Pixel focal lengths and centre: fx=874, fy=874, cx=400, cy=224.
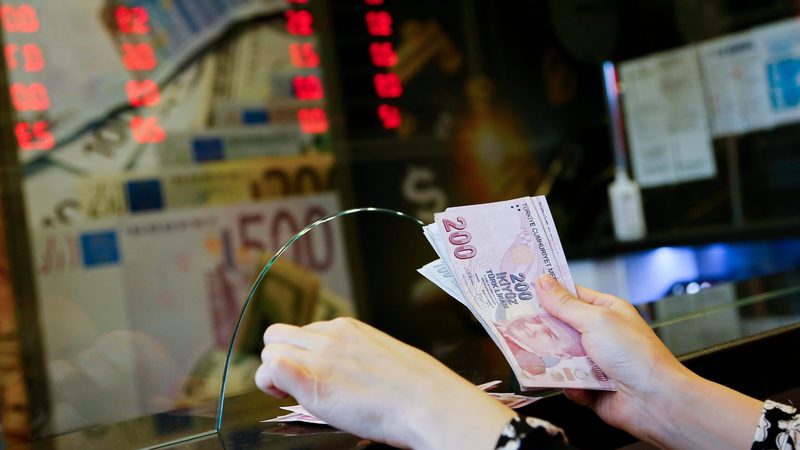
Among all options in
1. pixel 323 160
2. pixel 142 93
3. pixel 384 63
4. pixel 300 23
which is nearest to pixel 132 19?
pixel 142 93

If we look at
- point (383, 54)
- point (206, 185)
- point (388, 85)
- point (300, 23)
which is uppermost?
point (300, 23)

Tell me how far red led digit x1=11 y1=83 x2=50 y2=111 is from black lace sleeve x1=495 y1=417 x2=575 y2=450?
2089 millimetres

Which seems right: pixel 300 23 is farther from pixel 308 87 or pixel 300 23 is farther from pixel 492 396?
pixel 492 396

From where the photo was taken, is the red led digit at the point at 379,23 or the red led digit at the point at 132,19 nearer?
the red led digit at the point at 132,19

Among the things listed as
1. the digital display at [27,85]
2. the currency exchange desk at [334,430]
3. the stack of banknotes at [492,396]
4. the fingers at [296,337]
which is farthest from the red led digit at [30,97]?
the fingers at [296,337]

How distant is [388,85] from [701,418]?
2494 millimetres

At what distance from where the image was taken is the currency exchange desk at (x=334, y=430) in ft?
2.59

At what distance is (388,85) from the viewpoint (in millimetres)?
3154

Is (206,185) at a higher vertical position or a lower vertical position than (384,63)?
lower

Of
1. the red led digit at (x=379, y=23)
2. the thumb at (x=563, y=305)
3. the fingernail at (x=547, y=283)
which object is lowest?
the thumb at (x=563, y=305)

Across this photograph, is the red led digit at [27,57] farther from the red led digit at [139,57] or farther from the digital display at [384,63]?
the digital display at [384,63]

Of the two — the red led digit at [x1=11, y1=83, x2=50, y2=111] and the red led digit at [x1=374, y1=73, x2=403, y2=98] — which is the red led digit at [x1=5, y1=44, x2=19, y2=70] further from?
the red led digit at [x1=374, y1=73, x2=403, y2=98]

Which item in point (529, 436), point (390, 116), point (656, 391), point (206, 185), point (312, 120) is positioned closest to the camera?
point (529, 436)

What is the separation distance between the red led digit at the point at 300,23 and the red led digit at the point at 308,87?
0.15 meters
